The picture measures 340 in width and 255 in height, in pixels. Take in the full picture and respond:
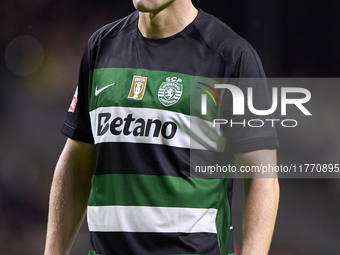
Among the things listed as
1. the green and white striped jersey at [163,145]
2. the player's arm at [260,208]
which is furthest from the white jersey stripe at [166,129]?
the player's arm at [260,208]

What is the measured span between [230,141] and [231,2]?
335cm

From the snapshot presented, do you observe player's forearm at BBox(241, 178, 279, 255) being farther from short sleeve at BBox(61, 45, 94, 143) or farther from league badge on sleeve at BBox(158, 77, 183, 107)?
short sleeve at BBox(61, 45, 94, 143)

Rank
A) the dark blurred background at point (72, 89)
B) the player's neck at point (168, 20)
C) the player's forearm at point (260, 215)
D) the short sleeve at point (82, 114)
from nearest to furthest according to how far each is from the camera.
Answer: the player's forearm at point (260, 215), the player's neck at point (168, 20), the short sleeve at point (82, 114), the dark blurred background at point (72, 89)

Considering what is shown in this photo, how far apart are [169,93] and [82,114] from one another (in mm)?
356

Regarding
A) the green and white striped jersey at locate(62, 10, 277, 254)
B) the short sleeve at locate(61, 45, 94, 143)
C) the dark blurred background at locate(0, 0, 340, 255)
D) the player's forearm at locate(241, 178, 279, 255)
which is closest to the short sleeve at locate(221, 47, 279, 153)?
the green and white striped jersey at locate(62, 10, 277, 254)

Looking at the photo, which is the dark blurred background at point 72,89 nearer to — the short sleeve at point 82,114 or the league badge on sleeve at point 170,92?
the short sleeve at point 82,114

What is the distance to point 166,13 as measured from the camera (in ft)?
5.60

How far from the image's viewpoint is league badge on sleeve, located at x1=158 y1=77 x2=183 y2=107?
5.37ft

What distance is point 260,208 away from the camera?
5.27ft

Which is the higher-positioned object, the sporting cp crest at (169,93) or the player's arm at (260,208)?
the sporting cp crest at (169,93)

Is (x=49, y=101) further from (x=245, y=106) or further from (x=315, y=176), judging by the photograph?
(x=245, y=106)

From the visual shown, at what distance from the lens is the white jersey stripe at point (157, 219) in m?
1.62

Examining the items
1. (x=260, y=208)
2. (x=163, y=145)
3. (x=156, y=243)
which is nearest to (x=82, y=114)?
(x=163, y=145)

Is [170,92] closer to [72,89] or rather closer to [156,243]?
[156,243]
